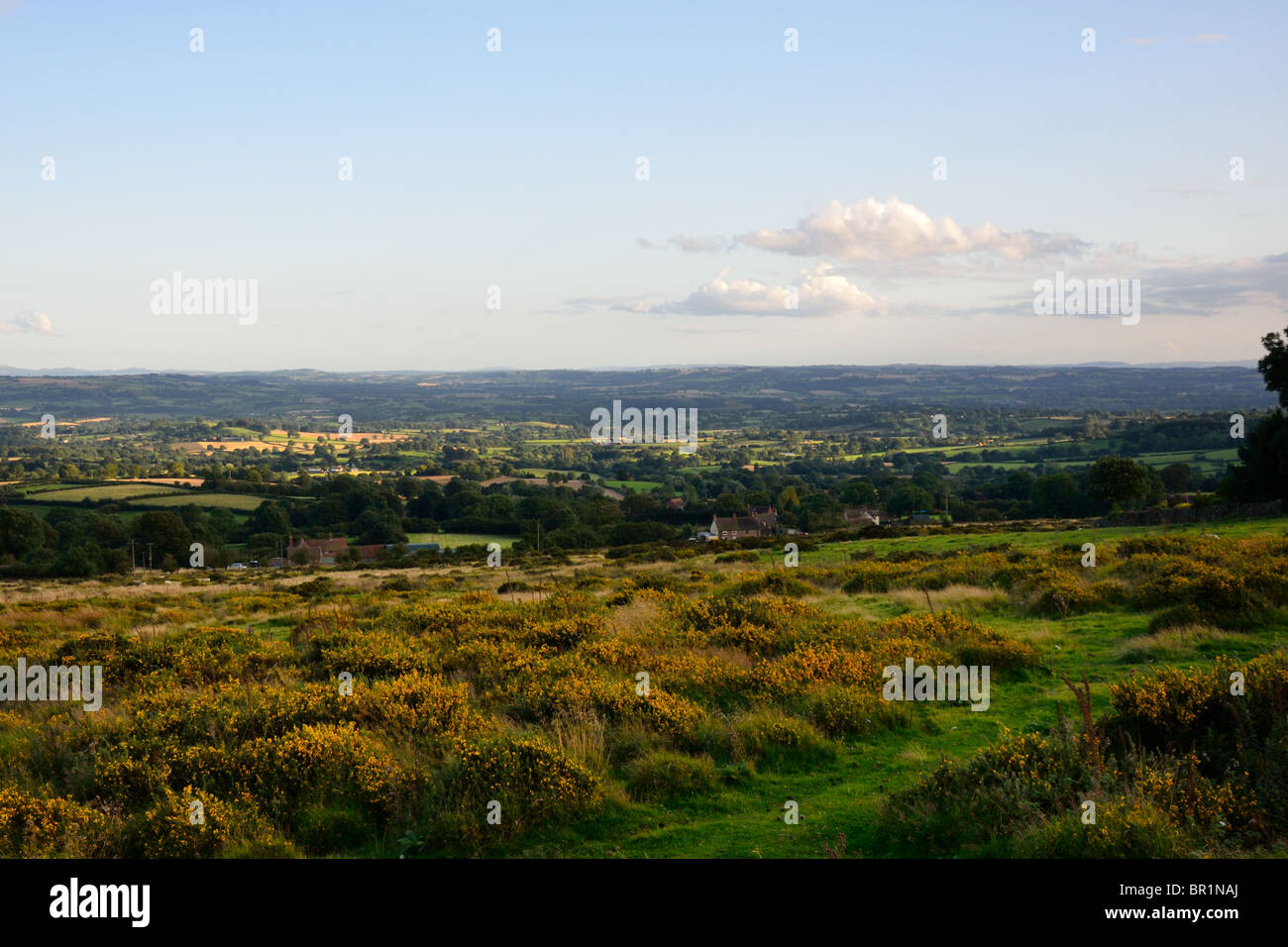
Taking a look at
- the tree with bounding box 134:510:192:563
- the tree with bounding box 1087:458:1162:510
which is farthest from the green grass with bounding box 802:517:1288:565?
the tree with bounding box 134:510:192:563

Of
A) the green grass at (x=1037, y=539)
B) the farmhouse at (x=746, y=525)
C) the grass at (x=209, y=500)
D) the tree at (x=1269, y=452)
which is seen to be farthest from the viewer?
the grass at (x=209, y=500)

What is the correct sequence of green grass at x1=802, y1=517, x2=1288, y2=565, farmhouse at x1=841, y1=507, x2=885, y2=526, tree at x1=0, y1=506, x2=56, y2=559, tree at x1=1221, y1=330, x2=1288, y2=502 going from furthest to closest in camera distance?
1. farmhouse at x1=841, y1=507, x2=885, y2=526
2. tree at x1=0, y1=506, x2=56, y2=559
3. tree at x1=1221, y1=330, x2=1288, y2=502
4. green grass at x1=802, y1=517, x2=1288, y2=565

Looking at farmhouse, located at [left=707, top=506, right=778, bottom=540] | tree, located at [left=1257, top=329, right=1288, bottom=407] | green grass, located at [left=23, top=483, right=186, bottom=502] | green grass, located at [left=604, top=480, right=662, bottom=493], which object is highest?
tree, located at [left=1257, top=329, right=1288, bottom=407]

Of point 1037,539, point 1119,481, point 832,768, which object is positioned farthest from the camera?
point 1119,481

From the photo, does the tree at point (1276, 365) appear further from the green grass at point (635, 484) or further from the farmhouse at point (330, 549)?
the green grass at point (635, 484)

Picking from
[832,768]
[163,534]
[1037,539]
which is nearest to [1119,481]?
[1037,539]

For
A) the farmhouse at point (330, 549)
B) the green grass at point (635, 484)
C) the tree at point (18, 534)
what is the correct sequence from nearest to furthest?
the farmhouse at point (330, 549) < the tree at point (18, 534) < the green grass at point (635, 484)

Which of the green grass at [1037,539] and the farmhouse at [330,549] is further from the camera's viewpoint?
the farmhouse at [330,549]

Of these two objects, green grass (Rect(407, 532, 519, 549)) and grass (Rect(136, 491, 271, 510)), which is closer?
green grass (Rect(407, 532, 519, 549))

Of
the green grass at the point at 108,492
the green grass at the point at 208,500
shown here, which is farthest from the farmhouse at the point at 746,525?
the green grass at the point at 108,492

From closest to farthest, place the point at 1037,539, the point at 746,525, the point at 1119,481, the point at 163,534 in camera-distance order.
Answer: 1. the point at 1037,539
2. the point at 1119,481
3. the point at 163,534
4. the point at 746,525

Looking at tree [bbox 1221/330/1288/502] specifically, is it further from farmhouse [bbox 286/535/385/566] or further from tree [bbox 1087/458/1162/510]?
farmhouse [bbox 286/535/385/566]

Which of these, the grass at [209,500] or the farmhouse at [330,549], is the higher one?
the grass at [209,500]

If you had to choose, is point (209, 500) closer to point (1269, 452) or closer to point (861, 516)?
point (861, 516)
